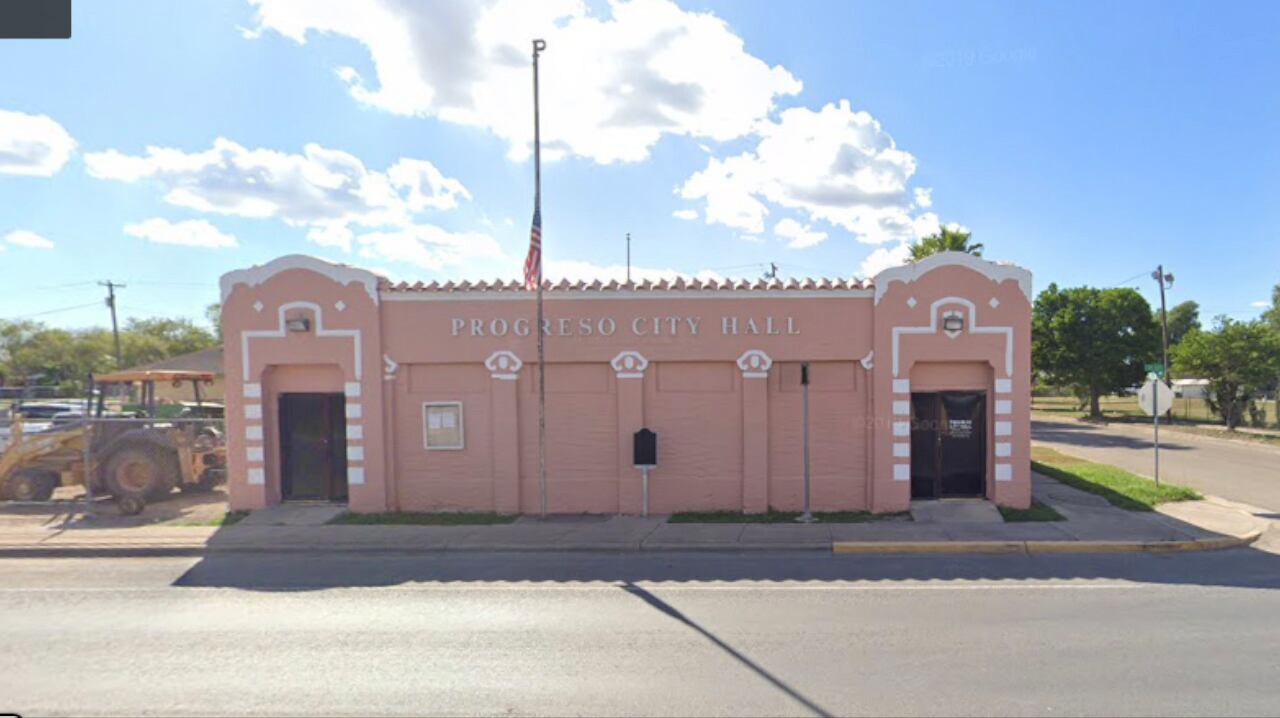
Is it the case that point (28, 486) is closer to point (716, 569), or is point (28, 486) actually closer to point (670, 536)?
point (670, 536)

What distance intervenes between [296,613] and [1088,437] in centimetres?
3168

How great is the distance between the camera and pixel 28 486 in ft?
44.0

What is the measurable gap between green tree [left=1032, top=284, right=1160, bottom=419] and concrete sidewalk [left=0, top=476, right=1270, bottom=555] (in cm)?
2938

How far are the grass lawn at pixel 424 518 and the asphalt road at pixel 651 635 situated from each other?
1860mm

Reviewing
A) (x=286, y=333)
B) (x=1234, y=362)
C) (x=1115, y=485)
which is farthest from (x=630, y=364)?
(x=1234, y=362)

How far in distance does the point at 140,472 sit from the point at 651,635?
39.3ft

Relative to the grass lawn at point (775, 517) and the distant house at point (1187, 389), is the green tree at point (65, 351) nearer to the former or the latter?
the grass lawn at point (775, 517)

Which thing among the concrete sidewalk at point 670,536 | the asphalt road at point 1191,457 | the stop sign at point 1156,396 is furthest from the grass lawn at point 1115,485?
the stop sign at point 1156,396

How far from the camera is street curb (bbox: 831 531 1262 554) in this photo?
9.52 m

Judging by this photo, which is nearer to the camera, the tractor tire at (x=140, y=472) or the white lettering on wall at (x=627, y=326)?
the white lettering on wall at (x=627, y=326)

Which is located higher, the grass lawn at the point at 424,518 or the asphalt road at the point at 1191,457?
the grass lawn at the point at 424,518

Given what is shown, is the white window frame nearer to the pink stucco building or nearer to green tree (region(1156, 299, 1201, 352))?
the pink stucco building

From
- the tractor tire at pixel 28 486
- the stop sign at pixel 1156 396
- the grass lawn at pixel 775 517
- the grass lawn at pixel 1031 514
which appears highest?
the stop sign at pixel 1156 396

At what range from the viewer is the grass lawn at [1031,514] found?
11.1m
